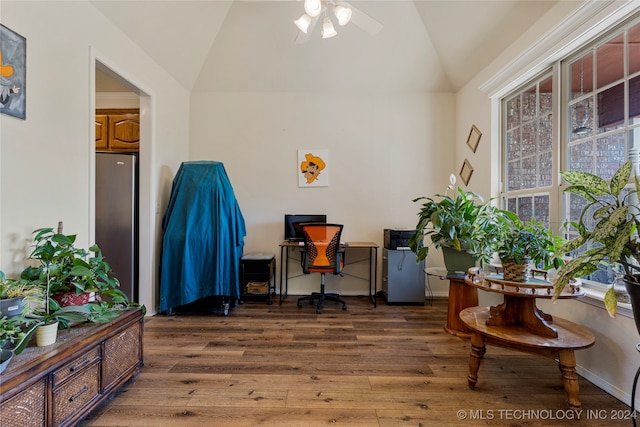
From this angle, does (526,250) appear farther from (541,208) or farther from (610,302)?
(541,208)

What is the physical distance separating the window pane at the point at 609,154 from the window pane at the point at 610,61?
39 cm

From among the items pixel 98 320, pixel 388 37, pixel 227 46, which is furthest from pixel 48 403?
pixel 388 37

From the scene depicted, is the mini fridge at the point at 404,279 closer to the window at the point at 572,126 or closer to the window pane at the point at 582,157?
the window at the point at 572,126

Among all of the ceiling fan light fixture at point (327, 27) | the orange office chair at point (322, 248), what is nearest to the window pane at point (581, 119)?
the ceiling fan light fixture at point (327, 27)

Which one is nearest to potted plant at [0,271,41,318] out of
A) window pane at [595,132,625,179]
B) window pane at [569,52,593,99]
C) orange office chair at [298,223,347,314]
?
orange office chair at [298,223,347,314]

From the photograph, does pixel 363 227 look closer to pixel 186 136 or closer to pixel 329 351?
pixel 329 351

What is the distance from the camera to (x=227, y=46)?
327 cm

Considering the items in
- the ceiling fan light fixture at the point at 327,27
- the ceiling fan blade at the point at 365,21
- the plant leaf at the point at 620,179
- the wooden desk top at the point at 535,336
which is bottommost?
the wooden desk top at the point at 535,336

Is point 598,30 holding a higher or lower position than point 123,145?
higher

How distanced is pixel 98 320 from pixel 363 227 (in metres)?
2.94

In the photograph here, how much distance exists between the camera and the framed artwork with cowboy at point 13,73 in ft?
4.84

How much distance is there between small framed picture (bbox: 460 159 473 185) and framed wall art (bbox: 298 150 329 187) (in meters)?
1.77

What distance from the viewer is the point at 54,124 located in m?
1.80

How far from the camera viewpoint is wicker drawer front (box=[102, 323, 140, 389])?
1.50m
